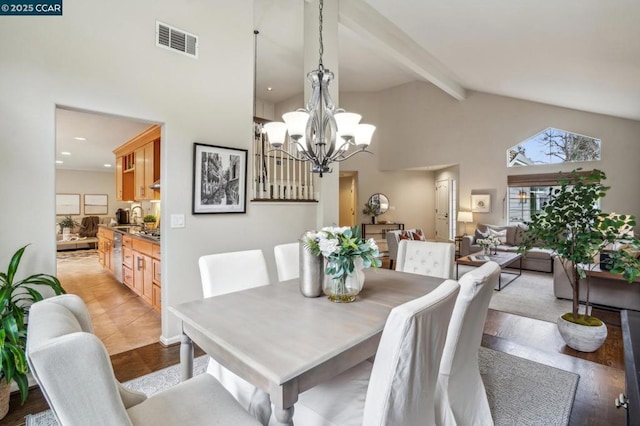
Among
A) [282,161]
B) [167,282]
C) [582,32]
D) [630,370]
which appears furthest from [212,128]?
[582,32]

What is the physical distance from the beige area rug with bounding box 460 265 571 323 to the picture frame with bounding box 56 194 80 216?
11.0 metres

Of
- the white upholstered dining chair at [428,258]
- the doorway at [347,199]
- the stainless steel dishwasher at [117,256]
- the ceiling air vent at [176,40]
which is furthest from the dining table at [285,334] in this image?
the doorway at [347,199]

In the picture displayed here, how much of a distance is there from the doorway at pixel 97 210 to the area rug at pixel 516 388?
0.80 m

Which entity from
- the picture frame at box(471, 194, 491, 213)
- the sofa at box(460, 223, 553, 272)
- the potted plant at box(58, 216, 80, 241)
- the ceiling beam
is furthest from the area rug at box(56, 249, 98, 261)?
the picture frame at box(471, 194, 491, 213)

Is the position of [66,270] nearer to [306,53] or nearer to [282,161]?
[282,161]

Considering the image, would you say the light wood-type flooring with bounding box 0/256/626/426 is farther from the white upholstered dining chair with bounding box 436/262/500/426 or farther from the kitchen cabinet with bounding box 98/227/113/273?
the kitchen cabinet with bounding box 98/227/113/273

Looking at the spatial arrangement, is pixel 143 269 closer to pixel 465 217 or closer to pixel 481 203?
pixel 465 217

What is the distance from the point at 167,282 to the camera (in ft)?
9.18

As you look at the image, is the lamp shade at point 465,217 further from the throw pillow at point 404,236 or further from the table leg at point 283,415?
the table leg at point 283,415

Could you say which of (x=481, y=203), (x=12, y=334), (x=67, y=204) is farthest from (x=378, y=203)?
(x=67, y=204)

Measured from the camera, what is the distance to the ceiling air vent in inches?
106

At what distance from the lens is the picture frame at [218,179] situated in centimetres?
293

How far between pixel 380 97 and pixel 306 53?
567 cm

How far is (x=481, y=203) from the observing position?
7.59m
